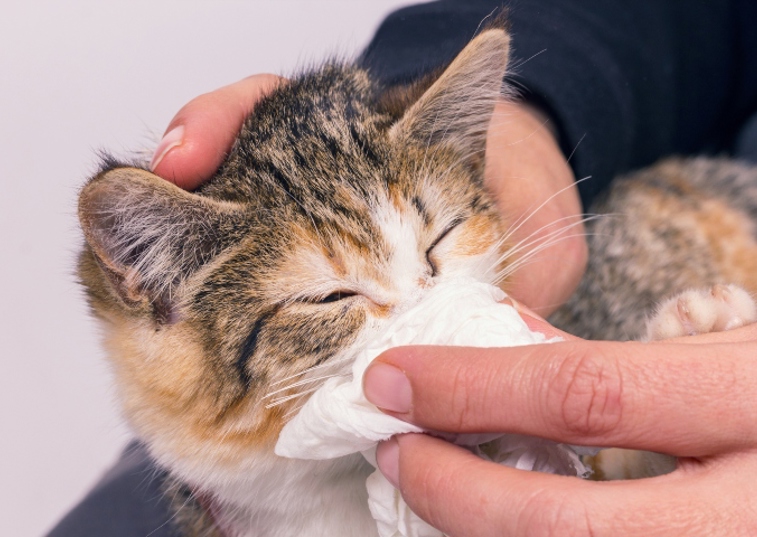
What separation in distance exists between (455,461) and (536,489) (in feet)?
0.32

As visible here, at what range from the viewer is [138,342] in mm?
991

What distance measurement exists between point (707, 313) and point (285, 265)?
64 centimetres

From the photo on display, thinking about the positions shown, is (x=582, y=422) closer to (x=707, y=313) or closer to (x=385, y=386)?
(x=385, y=386)

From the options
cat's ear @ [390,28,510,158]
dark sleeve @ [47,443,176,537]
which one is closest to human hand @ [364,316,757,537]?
cat's ear @ [390,28,510,158]

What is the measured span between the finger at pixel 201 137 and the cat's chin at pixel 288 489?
45 centimetres

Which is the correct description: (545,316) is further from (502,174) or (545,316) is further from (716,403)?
(716,403)

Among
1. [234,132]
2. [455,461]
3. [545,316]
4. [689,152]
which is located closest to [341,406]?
[455,461]

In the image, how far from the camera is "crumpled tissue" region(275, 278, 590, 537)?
2.63 ft

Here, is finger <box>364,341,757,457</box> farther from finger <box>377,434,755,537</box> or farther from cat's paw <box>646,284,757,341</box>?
cat's paw <box>646,284,757,341</box>

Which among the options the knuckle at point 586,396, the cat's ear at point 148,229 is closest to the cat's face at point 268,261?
the cat's ear at point 148,229

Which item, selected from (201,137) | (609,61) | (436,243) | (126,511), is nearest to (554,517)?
(436,243)

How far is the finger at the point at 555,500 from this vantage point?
0.70 m

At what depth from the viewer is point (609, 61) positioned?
173cm

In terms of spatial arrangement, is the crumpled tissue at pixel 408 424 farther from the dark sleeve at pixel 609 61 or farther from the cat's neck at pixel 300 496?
the dark sleeve at pixel 609 61
